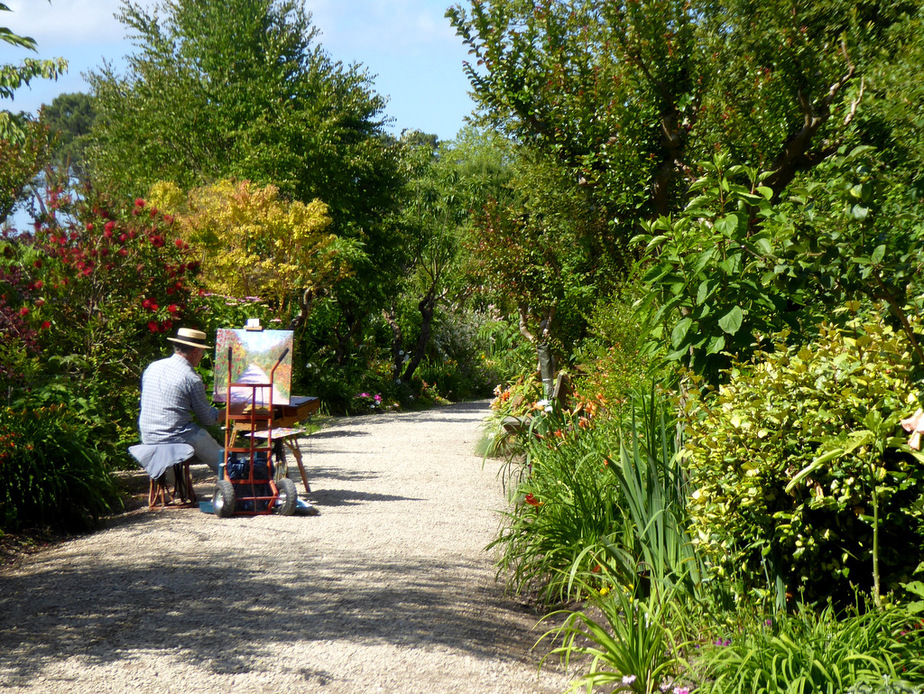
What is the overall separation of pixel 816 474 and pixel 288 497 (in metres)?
4.35

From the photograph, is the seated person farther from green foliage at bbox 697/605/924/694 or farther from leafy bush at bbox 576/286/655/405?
green foliage at bbox 697/605/924/694

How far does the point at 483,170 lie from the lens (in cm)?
2211

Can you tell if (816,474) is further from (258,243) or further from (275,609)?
(258,243)

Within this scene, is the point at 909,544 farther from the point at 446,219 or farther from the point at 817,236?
the point at 446,219

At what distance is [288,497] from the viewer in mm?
6410

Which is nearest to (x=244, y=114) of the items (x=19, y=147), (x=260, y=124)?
(x=260, y=124)

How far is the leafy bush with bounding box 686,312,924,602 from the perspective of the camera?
113 inches

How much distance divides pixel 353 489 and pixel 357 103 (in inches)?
453

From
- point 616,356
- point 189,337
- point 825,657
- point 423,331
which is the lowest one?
point 825,657

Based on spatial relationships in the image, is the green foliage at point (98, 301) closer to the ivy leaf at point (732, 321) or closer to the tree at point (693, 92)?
the tree at point (693, 92)

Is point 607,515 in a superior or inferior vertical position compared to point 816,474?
inferior

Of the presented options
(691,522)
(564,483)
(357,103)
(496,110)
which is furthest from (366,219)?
(691,522)

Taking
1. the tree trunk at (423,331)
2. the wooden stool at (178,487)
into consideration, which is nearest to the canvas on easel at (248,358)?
the wooden stool at (178,487)

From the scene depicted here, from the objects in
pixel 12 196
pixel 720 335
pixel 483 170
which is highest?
pixel 483 170
